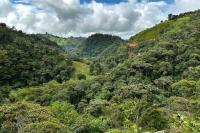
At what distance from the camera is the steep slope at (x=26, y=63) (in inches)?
5251

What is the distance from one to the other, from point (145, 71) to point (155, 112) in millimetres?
50479

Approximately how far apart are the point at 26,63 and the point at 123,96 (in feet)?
177

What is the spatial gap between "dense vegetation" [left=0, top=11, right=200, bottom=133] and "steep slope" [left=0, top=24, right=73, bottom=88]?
512cm

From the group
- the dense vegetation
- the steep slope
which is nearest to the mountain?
the steep slope

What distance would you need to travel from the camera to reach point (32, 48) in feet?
500

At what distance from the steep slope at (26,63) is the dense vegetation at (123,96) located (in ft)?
16.8

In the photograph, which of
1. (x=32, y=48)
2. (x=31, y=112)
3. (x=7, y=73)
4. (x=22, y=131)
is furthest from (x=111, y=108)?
(x=32, y=48)

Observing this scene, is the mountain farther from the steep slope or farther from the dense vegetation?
the dense vegetation

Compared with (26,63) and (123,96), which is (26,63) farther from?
(123,96)

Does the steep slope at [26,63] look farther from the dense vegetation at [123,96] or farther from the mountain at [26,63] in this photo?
the dense vegetation at [123,96]

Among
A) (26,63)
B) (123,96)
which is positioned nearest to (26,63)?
(26,63)

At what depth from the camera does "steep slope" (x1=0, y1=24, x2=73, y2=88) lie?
438ft

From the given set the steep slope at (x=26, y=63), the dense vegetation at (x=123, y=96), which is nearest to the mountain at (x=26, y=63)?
the steep slope at (x=26, y=63)

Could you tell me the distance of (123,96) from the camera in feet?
320
